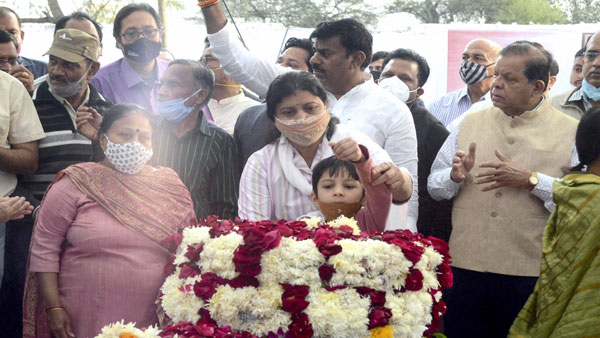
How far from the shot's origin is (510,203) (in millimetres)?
4000

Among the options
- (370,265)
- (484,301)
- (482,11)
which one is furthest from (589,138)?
(482,11)

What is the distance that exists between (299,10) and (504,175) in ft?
70.0

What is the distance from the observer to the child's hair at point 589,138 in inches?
137

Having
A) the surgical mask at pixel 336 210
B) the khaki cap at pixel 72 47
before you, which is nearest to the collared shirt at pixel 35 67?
the khaki cap at pixel 72 47

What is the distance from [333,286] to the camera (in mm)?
2426

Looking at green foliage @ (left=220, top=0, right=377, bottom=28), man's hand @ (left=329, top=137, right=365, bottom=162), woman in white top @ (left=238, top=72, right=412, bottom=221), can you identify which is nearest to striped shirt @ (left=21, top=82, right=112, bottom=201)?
woman in white top @ (left=238, top=72, right=412, bottom=221)

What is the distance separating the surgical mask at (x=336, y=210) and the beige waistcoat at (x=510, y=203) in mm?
1165

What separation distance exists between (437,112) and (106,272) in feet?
12.0

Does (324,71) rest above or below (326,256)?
above

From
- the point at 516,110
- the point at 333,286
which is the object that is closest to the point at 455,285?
the point at 516,110

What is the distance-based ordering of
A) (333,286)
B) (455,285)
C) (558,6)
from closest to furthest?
(333,286), (455,285), (558,6)

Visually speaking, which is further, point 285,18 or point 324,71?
point 285,18

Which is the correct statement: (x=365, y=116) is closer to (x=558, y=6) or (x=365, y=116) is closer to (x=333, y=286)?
(x=333, y=286)

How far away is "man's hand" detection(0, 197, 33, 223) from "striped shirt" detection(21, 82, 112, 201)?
1.08 ft
